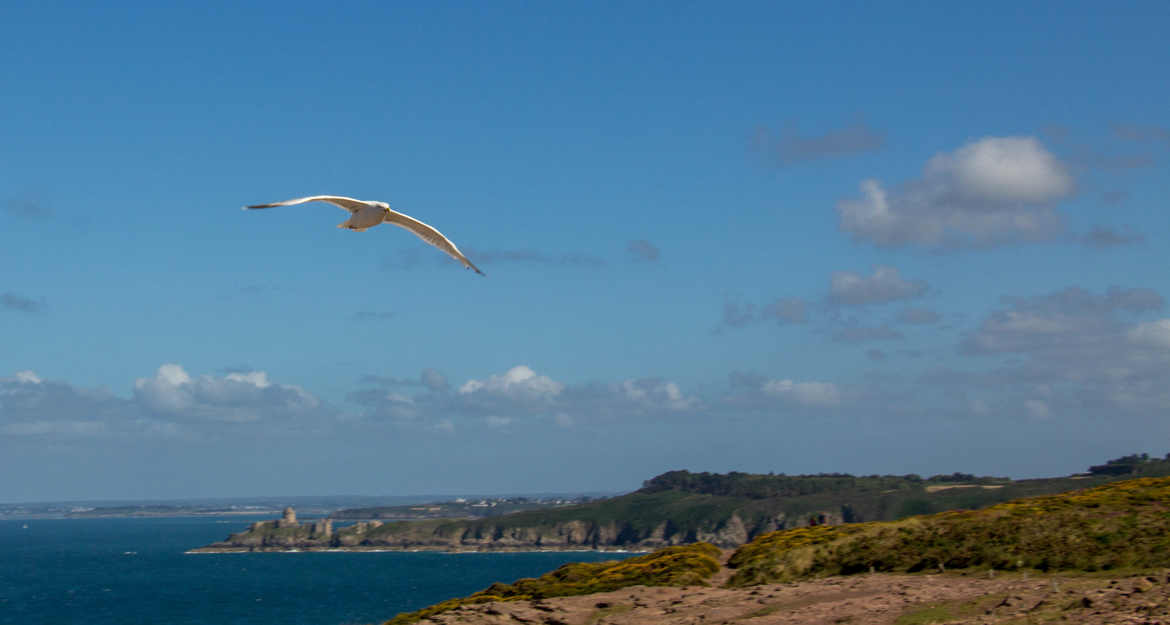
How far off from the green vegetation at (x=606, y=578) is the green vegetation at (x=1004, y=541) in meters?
1.58

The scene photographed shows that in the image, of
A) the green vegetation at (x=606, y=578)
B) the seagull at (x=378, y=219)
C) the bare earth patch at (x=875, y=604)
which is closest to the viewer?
the bare earth patch at (x=875, y=604)

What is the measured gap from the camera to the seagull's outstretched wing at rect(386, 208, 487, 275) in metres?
32.2

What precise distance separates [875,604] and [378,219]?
1668 centimetres

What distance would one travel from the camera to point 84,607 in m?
162

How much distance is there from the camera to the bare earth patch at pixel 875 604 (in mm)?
24859

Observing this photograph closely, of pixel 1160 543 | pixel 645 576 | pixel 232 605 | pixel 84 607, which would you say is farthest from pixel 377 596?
pixel 1160 543

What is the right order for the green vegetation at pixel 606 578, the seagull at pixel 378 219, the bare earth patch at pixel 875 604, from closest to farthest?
the bare earth patch at pixel 875 604, the seagull at pixel 378 219, the green vegetation at pixel 606 578

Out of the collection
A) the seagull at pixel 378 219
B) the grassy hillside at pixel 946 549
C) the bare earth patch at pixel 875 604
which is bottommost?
the bare earth patch at pixel 875 604

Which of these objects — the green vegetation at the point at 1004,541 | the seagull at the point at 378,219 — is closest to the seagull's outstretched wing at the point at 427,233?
the seagull at the point at 378,219

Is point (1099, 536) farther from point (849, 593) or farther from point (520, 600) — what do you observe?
point (520, 600)

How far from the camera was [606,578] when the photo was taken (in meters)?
38.2

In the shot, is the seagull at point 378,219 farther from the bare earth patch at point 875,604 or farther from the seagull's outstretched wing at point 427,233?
the bare earth patch at point 875,604

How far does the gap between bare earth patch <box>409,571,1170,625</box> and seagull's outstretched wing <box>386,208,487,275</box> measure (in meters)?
10.8

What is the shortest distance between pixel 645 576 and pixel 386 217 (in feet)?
50.2
